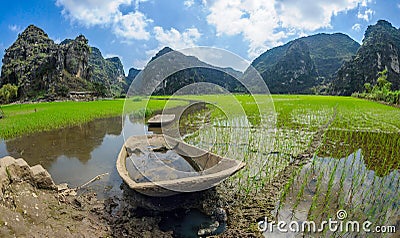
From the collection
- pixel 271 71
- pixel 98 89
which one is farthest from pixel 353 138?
pixel 271 71

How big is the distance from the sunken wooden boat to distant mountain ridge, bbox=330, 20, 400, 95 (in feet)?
188

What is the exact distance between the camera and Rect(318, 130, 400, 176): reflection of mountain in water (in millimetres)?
5523

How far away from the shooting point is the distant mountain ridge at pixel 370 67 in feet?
176

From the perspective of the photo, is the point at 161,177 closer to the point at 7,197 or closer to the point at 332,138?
the point at 7,197

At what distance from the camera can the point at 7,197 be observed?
2.74 m

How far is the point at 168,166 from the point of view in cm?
541

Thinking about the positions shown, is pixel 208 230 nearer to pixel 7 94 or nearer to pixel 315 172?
pixel 315 172

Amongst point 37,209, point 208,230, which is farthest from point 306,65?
point 37,209

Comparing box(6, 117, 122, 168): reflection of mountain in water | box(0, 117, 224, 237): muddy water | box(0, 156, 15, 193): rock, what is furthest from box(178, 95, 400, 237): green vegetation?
box(6, 117, 122, 168): reflection of mountain in water

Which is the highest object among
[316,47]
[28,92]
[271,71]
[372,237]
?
[316,47]

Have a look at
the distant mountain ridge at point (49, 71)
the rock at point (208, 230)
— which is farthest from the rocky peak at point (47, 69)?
the rock at point (208, 230)

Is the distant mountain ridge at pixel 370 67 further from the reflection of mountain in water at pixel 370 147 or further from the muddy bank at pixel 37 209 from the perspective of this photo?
the muddy bank at pixel 37 209

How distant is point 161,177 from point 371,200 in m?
3.42

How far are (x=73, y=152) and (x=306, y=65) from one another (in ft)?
291
